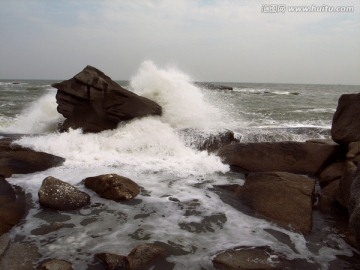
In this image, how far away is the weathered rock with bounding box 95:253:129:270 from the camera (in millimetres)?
3604

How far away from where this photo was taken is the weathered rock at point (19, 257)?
359 centimetres

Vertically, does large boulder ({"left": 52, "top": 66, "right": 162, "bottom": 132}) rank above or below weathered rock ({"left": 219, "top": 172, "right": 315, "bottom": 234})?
above

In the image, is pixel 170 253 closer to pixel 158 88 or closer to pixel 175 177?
pixel 175 177

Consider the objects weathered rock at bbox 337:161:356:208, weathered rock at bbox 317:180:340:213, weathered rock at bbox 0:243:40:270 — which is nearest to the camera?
weathered rock at bbox 0:243:40:270

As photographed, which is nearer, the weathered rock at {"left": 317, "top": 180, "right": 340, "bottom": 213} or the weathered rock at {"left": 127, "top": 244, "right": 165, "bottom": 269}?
the weathered rock at {"left": 127, "top": 244, "right": 165, "bottom": 269}

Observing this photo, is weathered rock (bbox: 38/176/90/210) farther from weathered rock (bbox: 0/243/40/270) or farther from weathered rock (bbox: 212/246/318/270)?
weathered rock (bbox: 212/246/318/270)

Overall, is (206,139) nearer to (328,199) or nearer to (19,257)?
(328,199)

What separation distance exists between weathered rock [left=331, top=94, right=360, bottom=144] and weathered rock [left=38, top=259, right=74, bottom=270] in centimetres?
611

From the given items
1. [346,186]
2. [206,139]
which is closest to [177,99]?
[206,139]

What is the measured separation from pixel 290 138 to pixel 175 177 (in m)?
4.51

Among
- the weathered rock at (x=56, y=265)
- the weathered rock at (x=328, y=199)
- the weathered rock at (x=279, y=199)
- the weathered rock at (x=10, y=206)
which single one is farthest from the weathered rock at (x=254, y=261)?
the weathered rock at (x=10, y=206)

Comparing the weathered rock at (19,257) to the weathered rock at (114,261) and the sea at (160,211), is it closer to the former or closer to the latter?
the sea at (160,211)

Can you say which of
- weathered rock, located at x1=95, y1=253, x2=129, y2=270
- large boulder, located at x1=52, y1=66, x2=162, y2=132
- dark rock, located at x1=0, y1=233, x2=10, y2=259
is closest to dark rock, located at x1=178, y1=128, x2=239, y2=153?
large boulder, located at x1=52, y1=66, x2=162, y2=132

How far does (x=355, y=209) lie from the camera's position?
146 inches
